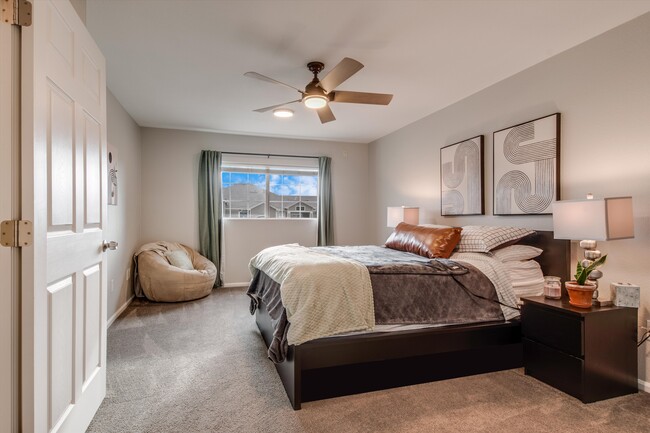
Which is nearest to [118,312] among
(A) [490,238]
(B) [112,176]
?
(B) [112,176]

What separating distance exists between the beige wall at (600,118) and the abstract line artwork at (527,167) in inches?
2.7

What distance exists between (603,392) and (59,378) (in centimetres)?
295

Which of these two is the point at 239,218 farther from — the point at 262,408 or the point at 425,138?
the point at 262,408

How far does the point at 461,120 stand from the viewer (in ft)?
12.8

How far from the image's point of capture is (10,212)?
1.21 metres

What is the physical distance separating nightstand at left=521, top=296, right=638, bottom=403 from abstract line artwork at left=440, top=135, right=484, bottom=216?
154 cm

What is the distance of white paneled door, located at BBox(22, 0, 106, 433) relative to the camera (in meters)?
1.26

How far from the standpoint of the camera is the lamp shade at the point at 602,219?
205 cm

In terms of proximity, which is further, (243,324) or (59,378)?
(243,324)

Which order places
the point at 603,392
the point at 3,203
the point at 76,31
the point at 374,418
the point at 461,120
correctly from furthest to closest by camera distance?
the point at 461,120 < the point at 603,392 < the point at 374,418 < the point at 76,31 < the point at 3,203

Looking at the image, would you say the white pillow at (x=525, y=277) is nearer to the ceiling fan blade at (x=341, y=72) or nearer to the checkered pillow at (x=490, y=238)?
the checkered pillow at (x=490, y=238)

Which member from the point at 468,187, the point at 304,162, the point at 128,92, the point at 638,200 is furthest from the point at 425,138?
the point at 128,92

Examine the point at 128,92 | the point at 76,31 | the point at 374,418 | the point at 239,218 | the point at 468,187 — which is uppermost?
the point at 128,92

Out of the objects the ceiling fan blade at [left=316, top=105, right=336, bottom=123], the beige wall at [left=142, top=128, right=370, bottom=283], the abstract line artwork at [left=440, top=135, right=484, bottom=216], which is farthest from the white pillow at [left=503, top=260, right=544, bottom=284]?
the beige wall at [left=142, top=128, right=370, bottom=283]
